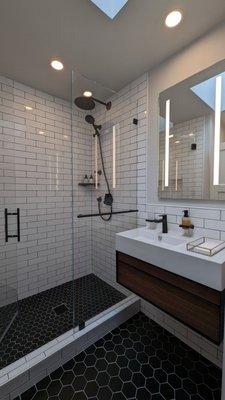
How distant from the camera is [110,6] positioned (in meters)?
1.28

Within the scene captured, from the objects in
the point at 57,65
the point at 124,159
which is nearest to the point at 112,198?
the point at 124,159

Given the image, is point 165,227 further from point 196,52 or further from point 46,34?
point 46,34

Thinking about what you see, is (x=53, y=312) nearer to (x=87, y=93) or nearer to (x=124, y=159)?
(x=124, y=159)

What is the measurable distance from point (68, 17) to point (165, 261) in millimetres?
1856

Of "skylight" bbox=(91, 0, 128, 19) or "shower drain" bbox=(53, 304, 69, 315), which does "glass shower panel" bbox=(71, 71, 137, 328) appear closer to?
"shower drain" bbox=(53, 304, 69, 315)

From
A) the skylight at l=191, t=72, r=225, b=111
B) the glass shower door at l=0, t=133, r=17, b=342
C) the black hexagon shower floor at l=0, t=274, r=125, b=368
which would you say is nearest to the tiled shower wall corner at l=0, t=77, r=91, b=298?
the glass shower door at l=0, t=133, r=17, b=342

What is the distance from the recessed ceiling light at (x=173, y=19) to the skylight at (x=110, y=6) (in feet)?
1.11

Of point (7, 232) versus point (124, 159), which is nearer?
point (7, 232)

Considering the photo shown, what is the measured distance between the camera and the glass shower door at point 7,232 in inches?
76.9

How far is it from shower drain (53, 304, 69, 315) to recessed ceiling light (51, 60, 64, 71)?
8.40 ft

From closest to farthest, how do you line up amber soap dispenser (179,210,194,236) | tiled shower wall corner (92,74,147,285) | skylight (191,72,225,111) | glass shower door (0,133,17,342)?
skylight (191,72,225,111), amber soap dispenser (179,210,194,236), glass shower door (0,133,17,342), tiled shower wall corner (92,74,147,285)

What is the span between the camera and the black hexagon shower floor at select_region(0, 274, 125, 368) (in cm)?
159

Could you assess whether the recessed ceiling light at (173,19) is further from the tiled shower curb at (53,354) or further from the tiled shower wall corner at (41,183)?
the tiled shower curb at (53,354)

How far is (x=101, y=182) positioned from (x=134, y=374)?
185 cm
